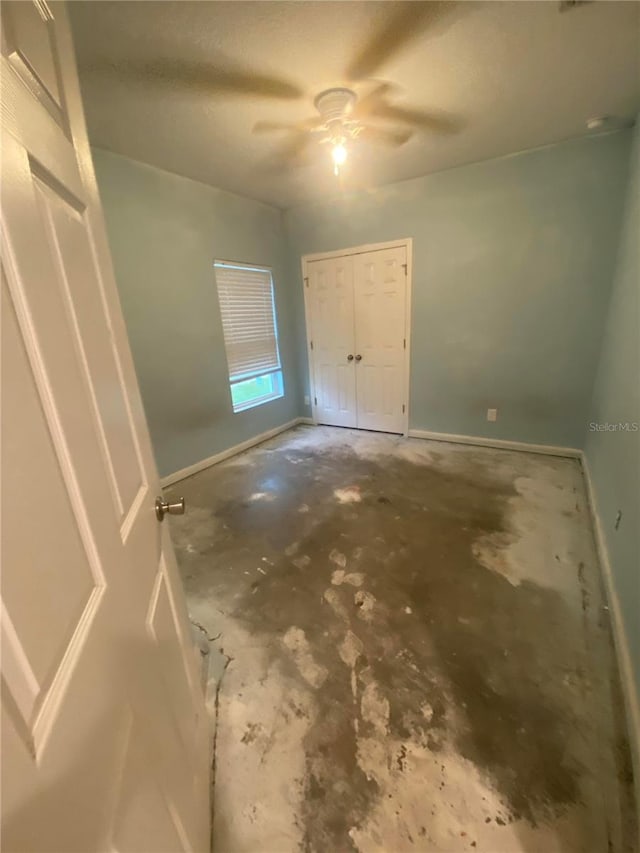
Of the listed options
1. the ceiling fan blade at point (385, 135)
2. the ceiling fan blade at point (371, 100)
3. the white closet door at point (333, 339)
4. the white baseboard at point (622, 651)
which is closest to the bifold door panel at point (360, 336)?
the white closet door at point (333, 339)

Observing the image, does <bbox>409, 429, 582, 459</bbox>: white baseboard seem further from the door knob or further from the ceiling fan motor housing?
the door knob

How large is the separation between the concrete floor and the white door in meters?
0.44

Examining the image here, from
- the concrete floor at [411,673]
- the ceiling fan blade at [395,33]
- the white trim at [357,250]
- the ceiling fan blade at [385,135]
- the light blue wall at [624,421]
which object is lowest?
the concrete floor at [411,673]

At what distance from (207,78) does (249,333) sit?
2193 millimetres

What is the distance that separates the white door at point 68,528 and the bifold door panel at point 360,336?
128 inches

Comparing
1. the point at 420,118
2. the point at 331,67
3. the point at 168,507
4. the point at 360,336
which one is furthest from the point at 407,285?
the point at 168,507

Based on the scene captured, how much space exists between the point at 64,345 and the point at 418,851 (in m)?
1.51

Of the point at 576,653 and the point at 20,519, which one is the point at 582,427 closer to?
the point at 576,653

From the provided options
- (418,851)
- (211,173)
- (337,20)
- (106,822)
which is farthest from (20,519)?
(211,173)

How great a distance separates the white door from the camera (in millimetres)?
352

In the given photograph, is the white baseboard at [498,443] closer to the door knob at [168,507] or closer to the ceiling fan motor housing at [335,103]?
the ceiling fan motor housing at [335,103]

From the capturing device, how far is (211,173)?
9.68ft

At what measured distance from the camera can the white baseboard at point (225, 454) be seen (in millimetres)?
3222

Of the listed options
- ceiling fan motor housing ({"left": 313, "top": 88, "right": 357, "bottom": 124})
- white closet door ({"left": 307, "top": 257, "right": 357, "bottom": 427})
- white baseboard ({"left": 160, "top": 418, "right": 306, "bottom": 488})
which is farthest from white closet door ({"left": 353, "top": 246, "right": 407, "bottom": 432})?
ceiling fan motor housing ({"left": 313, "top": 88, "right": 357, "bottom": 124})
